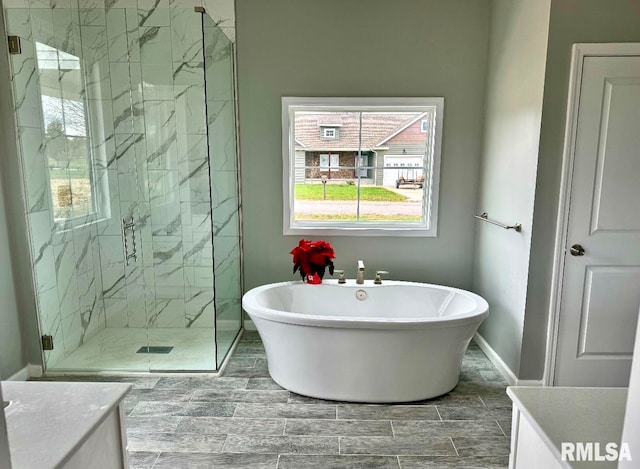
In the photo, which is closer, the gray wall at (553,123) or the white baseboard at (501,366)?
the gray wall at (553,123)

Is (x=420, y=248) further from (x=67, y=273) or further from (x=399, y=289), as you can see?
(x=67, y=273)

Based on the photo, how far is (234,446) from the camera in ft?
7.17

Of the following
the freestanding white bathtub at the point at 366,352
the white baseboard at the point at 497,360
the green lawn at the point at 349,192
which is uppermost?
the green lawn at the point at 349,192

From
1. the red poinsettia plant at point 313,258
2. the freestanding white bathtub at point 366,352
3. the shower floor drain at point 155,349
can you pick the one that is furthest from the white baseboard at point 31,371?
the red poinsettia plant at point 313,258

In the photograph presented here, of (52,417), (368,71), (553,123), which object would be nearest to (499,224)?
(553,123)

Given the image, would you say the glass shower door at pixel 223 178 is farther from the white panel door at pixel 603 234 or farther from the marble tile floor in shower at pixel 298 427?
the white panel door at pixel 603 234

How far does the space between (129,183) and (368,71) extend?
7.29 ft

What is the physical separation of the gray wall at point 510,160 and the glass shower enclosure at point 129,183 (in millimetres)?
2055

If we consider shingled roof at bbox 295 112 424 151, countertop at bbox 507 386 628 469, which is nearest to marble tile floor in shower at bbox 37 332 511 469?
countertop at bbox 507 386 628 469

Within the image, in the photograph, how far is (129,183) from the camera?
3578 millimetres

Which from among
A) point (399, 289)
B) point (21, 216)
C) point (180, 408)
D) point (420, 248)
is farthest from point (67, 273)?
point (420, 248)

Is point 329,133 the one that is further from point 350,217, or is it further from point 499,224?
point 499,224

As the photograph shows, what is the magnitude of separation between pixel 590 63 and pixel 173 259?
132 inches

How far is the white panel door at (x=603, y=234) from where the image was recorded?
2.42 meters
